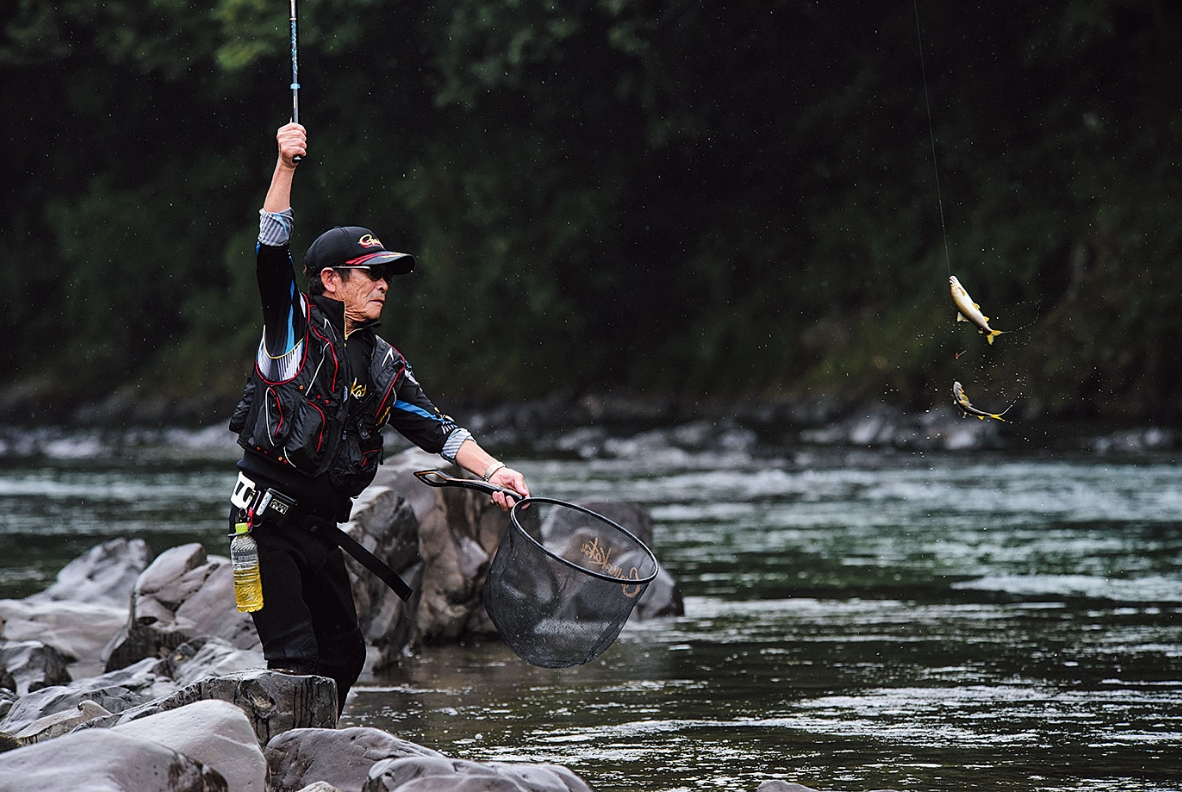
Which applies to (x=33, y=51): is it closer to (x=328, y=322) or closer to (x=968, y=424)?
(x=968, y=424)

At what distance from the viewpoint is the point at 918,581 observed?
29.3 ft

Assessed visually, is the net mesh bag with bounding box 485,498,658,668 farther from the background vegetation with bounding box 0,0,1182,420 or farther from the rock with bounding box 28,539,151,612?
the background vegetation with bounding box 0,0,1182,420

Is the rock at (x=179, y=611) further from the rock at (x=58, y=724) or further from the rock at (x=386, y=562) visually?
the rock at (x=58, y=724)

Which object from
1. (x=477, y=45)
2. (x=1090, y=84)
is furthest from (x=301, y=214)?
(x=1090, y=84)

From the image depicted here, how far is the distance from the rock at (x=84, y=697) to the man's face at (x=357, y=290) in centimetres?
169

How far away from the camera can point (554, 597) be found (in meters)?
4.12

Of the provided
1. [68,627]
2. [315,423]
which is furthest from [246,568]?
[68,627]

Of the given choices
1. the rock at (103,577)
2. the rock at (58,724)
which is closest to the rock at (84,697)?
the rock at (58,724)

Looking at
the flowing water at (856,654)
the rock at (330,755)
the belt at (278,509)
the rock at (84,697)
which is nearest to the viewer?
the rock at (330,755)

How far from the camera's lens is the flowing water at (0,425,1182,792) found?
15.9ft

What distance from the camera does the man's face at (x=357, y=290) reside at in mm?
4086

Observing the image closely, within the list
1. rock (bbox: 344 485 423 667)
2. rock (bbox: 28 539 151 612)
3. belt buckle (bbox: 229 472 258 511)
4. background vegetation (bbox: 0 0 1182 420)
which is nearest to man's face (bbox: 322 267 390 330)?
belt buckle (bbox: 229 472 258 511)

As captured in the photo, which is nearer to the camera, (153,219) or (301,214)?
(301,214)

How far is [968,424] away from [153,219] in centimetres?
2319
